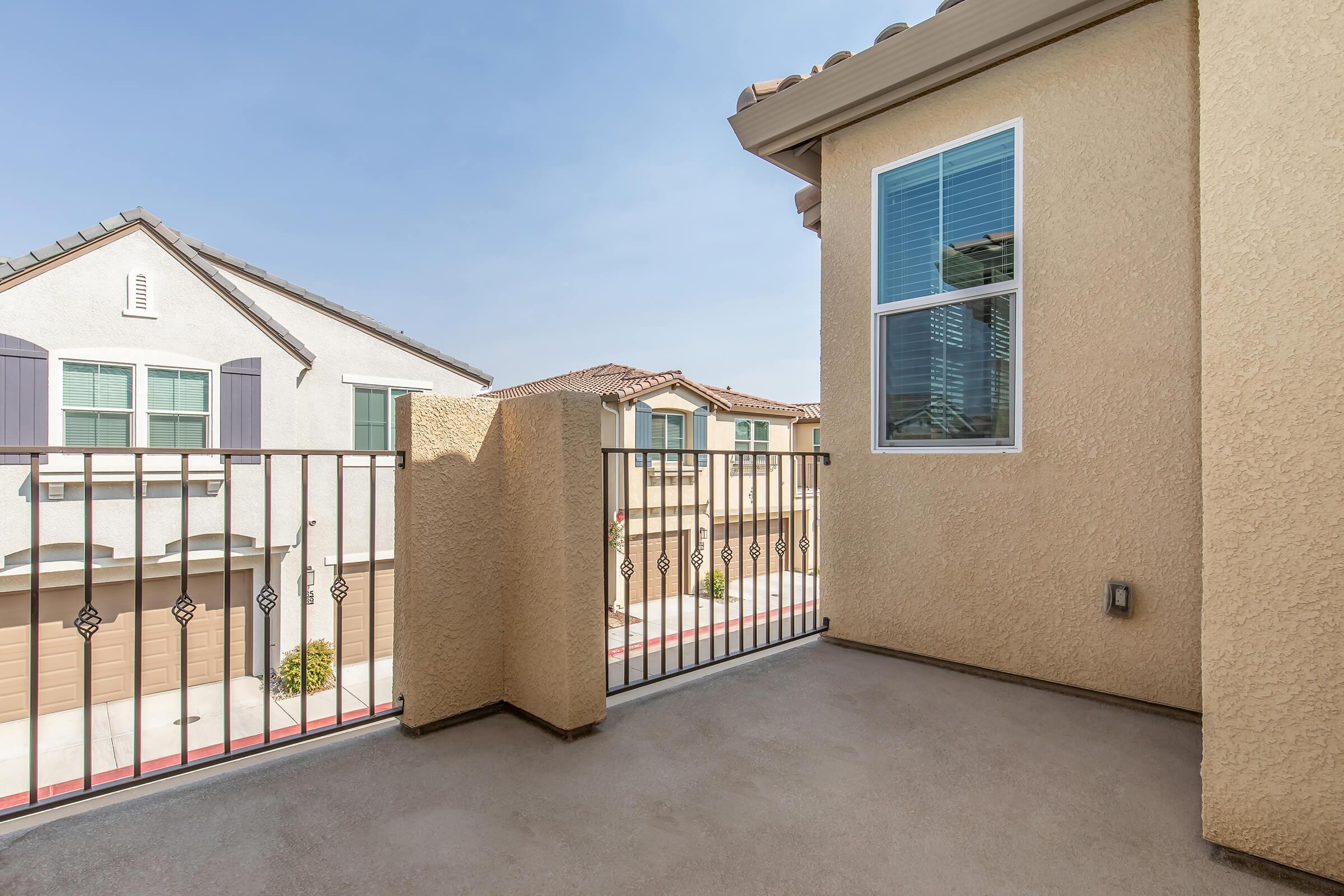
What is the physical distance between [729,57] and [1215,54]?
28.1 feet

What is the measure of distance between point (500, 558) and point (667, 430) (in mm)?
12377

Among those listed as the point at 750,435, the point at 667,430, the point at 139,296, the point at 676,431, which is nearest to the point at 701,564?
the point at 139,296

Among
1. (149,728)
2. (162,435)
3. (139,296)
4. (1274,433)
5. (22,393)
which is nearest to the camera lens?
(1274,433)

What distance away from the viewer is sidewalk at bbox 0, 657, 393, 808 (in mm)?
6613

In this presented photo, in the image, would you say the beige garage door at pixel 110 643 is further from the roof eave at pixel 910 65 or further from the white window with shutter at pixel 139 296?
the roof eave at pixel 910 65

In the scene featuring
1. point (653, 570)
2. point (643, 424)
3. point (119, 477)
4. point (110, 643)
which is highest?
point (643, 424)

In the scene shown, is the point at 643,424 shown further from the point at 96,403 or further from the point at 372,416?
the point at 96,403

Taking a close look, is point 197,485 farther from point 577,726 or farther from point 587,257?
point 587,257

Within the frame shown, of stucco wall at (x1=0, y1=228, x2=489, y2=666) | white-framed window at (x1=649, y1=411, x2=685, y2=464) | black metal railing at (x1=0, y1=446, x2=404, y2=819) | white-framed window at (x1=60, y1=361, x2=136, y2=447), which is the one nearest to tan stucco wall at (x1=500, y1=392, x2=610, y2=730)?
black metal railing at (x1=0, y1=446, x2=404, y2=819)

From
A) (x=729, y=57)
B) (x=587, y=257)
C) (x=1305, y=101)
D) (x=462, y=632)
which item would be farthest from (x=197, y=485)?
(x=587, y=257)

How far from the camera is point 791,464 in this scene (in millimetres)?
3506

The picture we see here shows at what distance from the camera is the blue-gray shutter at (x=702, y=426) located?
15273 millimetres

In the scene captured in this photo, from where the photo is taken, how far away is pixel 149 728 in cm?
779

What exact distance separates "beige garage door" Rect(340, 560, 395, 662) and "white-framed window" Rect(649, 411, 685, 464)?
21.0ft
